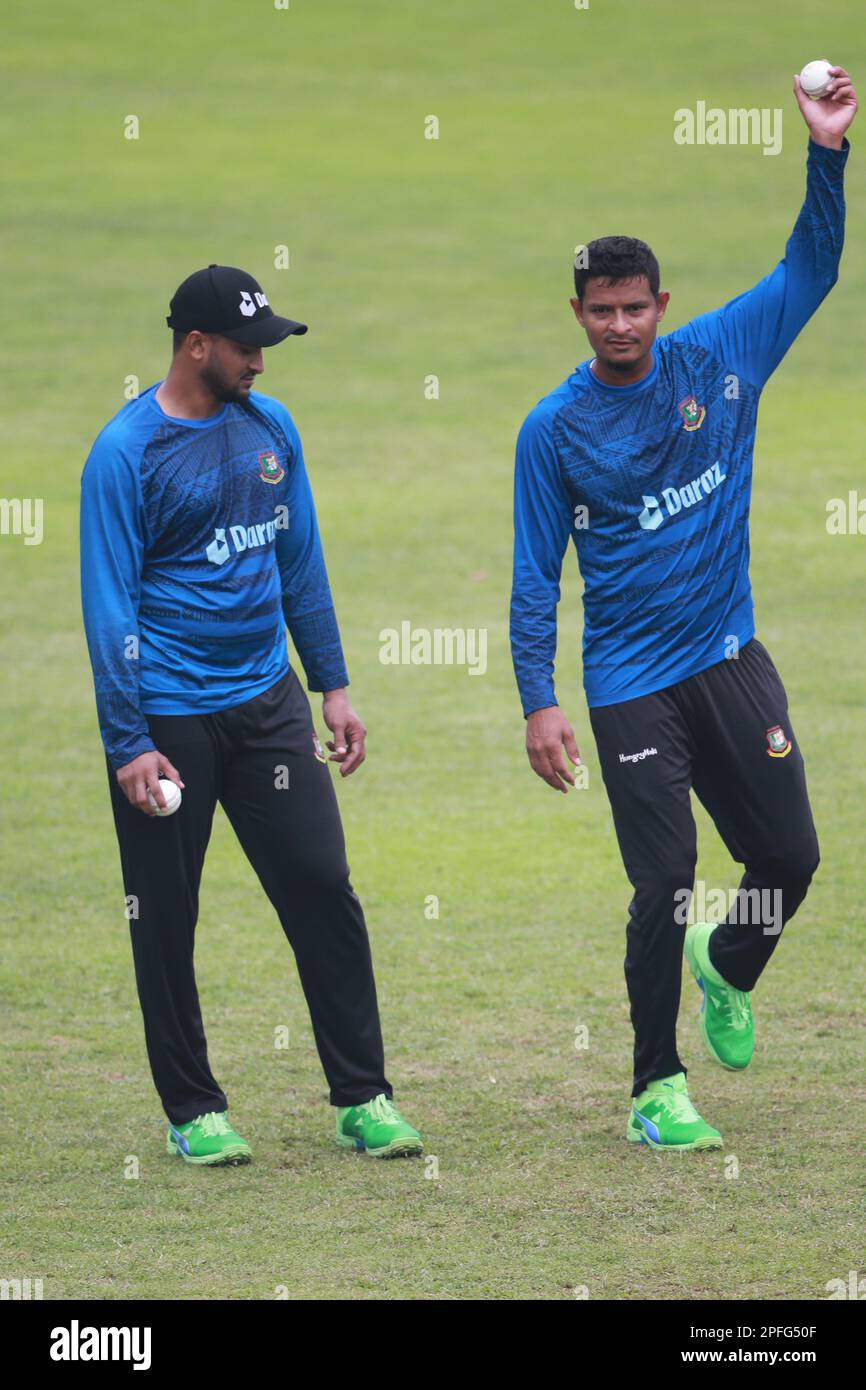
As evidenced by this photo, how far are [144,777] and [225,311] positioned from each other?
128cm

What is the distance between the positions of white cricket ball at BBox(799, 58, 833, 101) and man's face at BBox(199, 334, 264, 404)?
5.42ft

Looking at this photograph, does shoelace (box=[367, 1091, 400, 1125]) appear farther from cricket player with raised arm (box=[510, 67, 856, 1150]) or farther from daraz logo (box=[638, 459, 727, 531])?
daraz logo (box=[638, 459, 727, 531])

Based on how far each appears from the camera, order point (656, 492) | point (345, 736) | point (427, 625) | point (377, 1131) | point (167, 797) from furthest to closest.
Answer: point (427, 625), point (345, 736), point (377, 1131), point (656, 492), point (167, 797)

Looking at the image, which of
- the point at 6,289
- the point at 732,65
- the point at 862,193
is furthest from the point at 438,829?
the point at 732,65

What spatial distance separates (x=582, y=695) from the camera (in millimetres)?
10992

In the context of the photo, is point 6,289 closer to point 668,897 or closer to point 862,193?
point 862,193

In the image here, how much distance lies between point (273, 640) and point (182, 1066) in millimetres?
1248

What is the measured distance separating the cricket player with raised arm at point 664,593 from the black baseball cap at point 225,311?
0.79m

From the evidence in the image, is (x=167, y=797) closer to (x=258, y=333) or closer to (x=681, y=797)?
(x=258, y=333)

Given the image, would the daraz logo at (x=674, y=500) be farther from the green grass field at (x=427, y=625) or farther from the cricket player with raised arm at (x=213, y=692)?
the green grass field at (x=427, y=625)

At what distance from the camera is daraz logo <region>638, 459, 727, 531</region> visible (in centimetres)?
572

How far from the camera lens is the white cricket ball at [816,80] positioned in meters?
5.54

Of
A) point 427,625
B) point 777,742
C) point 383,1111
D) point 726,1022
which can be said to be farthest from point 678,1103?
point 427,625

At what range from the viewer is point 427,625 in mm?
12453
